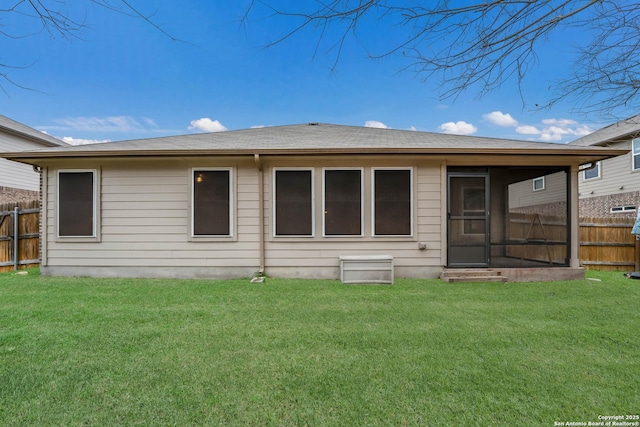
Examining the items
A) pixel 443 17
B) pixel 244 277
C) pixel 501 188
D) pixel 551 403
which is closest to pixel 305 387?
pixel 551 403

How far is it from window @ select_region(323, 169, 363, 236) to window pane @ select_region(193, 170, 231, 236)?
76.7 inches

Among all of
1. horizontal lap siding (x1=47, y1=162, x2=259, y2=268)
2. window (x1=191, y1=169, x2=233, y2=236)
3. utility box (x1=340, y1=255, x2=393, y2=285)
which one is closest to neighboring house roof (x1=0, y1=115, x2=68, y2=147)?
horizontal lap siding (x1=47, y1=162, x2=259, y2=268)

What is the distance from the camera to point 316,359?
2.38 metres

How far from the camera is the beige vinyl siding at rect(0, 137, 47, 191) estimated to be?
11.0 m

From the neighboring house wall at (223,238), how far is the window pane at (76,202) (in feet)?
0.54

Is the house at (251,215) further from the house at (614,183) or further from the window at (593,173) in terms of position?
the window at (593,173)

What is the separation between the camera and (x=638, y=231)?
19.6 feet

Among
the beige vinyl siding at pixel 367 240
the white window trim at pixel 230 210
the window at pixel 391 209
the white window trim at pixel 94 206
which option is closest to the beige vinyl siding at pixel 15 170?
the white window trim at pixel 94 206

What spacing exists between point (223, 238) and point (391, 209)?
3.32 metres

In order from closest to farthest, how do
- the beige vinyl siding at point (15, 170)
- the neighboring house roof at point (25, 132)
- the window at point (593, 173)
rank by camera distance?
the beige vinyl siding at point (15, 170) < the neighboring house roof at point (25, 132) < the window at point (593, 173)

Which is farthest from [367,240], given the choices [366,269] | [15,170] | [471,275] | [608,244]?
[15,170]

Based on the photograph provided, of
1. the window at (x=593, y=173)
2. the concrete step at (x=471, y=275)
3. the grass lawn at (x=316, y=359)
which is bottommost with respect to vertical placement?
the grass lawn at (x=316, y=359)

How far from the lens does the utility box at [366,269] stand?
517 centimetres

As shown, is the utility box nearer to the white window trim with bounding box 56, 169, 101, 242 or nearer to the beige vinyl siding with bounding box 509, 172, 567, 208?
the beige vinyl siding with bounding box 509, 172, 567, 208
